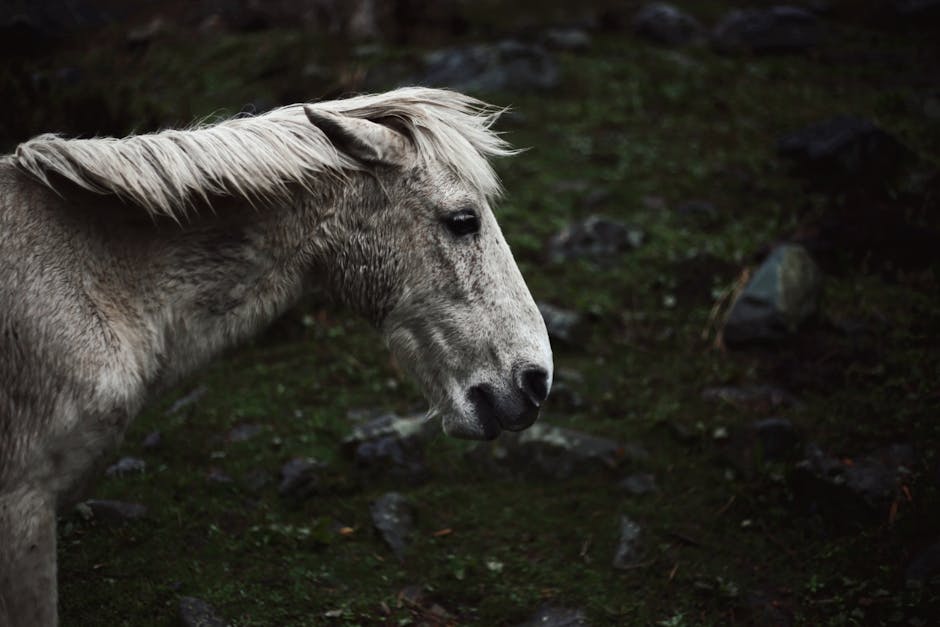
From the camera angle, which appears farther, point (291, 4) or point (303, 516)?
point (291, 4)

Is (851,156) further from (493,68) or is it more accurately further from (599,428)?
(493,68)

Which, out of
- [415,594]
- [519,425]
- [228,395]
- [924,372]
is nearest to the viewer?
[519,425]

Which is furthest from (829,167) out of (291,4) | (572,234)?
(291,4)

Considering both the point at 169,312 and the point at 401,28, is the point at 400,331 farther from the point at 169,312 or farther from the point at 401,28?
the point at 401,28

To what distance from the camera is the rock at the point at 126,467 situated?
508cm

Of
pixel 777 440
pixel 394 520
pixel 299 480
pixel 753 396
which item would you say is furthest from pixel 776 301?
pixel 299 480

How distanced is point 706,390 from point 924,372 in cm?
156

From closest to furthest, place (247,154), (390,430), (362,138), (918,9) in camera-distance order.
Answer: (247,154) → (362,138) → (390,430) → (918,9)

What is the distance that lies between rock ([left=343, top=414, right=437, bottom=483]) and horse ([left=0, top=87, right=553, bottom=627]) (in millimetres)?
1784

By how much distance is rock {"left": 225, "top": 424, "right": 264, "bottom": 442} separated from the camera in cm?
554

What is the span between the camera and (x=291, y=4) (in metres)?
13.5

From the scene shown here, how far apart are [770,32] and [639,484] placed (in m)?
10.2

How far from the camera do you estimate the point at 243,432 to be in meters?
5.62

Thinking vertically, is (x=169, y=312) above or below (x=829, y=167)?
above
